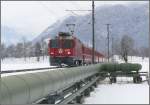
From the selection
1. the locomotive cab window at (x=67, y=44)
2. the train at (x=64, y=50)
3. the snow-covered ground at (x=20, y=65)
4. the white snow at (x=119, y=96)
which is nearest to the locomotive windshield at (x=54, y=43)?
the train at (x=64, y=50)

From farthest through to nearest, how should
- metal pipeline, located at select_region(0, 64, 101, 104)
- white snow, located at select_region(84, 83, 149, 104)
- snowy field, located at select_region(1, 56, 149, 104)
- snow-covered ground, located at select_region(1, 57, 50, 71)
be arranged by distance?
snow-covered ground, located at select_region(1, 57, 50, 71) < snowy field, located at select_region(1, 56, 149, 104) < white snow, located at select_region(84, 83, 149, 104) < metal pipeline, located at select_region(0, 64, 101, 104)

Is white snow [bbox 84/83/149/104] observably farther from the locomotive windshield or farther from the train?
the locomotive windshield

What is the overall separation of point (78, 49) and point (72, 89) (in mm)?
22218

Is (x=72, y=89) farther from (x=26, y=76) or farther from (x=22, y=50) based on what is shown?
(x=22, y=50)

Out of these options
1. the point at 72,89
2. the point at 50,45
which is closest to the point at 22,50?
the point at 50,45

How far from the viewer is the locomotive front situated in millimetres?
38188

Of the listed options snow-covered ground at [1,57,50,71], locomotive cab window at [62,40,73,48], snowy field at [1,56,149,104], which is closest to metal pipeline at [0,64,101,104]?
snowy field at [1,56,149,104]

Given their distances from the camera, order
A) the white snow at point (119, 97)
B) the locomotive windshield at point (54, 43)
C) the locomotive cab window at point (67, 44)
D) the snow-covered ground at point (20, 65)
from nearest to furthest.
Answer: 1. the white snow at point (119, 97)
2. the locomotive cab window at point (67, 44)
3. the locomotive windshield at point (54, 43)
4. the snow-covered ground at point (20, 65)

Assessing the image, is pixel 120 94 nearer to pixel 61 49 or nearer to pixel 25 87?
pixel 25 87

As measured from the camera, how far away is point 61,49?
39.0 meters

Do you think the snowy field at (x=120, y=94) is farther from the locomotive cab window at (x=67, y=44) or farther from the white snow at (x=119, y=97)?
the locomotive cab window at (x=67, y=44)

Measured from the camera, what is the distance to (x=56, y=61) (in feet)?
126

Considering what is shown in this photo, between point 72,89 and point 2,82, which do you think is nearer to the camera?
point 2,82

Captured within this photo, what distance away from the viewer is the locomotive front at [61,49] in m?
38.2
